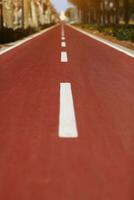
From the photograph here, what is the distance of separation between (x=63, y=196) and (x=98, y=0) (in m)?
67.0

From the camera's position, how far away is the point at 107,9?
72.2m

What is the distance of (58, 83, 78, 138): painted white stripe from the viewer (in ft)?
17.4

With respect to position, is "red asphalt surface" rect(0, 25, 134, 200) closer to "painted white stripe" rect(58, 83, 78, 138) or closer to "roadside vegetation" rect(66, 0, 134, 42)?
"painted white stripe" rect(58, 83, 78, 138)

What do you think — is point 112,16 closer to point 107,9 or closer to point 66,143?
point 107,9

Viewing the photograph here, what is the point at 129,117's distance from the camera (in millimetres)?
6367

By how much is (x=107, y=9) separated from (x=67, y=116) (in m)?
67.9

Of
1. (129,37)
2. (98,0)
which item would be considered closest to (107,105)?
(129,37)

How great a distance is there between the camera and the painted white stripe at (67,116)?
5.30 metres

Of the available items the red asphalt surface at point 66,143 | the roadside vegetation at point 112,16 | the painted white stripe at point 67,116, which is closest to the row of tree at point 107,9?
the roadside vegetation at point 112,16

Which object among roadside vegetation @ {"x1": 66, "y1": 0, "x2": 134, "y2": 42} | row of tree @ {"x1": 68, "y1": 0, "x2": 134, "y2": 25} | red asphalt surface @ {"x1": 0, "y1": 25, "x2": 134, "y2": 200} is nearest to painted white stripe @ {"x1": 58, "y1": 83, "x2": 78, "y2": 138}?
red asphalt surface @ {"x1": 0, "y1": 25, "x2": 134, "y2": 200}

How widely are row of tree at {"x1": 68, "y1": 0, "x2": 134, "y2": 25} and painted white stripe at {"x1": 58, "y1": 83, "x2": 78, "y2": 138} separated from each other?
38.5 m

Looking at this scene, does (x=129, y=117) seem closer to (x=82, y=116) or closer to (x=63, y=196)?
(x=82, y=116)

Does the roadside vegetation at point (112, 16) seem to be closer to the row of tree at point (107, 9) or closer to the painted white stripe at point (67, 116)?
the row of tree at point (107, 9)

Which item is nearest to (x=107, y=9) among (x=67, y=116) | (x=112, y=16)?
(x=112, y=16)
